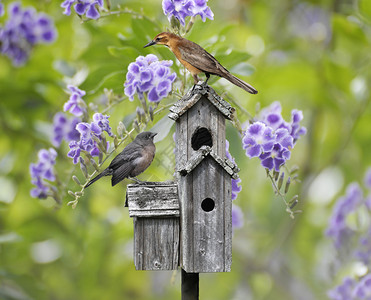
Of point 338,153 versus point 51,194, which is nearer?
point 51,194

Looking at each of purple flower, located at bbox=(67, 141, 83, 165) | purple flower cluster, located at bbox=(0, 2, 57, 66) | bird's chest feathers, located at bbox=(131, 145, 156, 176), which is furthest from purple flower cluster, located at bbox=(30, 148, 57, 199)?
purple flower cluster, located at bbox=(0, 2, 57, 66)

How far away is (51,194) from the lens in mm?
2143

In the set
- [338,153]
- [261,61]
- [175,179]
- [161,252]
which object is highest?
[261,61]

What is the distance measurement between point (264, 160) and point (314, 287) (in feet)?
10.9

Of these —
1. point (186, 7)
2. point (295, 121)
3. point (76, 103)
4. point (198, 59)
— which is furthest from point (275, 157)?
point (76, 103)

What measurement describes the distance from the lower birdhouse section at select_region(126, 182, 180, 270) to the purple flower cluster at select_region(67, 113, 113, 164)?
17 cm

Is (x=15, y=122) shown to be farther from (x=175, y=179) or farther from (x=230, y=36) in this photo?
(x=175, y=179)

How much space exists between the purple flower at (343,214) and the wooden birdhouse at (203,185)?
1.53 m

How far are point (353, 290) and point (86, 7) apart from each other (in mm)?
1662

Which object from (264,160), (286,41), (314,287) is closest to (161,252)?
(264,160)

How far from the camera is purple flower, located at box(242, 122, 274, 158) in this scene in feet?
5.95

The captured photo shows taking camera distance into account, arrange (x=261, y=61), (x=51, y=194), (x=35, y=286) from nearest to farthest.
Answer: (x=51, y=194)
(x=35, y=286)
(x=261, y=61)

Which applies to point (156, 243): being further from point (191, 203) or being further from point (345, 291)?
point (345, 291)

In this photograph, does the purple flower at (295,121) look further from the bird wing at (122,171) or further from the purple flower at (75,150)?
the purple flower at (75,150)
